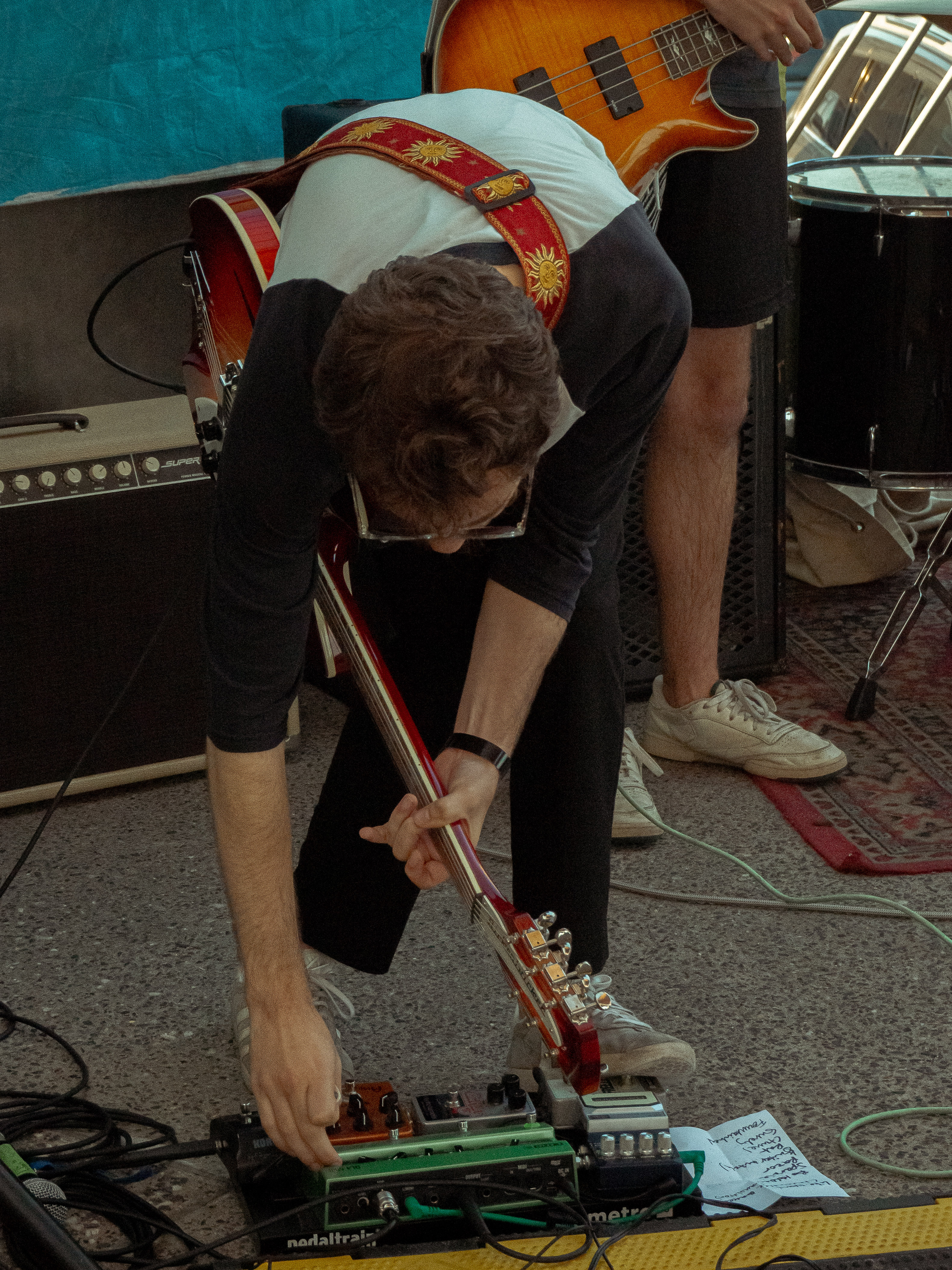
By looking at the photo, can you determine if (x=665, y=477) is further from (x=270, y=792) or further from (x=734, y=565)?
(x=270, y=792)

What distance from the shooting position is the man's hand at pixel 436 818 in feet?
4.25

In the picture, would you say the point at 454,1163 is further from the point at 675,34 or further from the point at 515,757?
the point at 675,34

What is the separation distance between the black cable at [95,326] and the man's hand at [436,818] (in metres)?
1.02

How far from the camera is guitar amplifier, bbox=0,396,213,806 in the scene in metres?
2.12

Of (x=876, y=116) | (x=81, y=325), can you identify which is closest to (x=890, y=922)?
(x=81, y=325)

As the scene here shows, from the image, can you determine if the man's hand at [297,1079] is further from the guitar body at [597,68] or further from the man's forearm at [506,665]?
the guitar body at [597,68]

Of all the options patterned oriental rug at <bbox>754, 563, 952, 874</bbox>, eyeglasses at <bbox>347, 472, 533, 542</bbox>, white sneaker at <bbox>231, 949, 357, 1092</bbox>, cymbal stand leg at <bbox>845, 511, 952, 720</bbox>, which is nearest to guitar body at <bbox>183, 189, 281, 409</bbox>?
eyeglasses at <bbox>347, 472, 533, 542</bbox>

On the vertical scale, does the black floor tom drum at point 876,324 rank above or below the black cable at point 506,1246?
above

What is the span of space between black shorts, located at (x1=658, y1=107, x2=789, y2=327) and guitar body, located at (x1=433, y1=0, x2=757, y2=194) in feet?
0.27

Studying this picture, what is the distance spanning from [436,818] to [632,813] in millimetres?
899

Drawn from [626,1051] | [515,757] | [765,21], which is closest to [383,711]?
[515,757]

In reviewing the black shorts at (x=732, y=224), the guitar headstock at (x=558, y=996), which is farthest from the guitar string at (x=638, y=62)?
the guitar headstock at (x=558, y=996)

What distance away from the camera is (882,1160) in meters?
1.52

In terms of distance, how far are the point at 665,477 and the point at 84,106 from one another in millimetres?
1078
